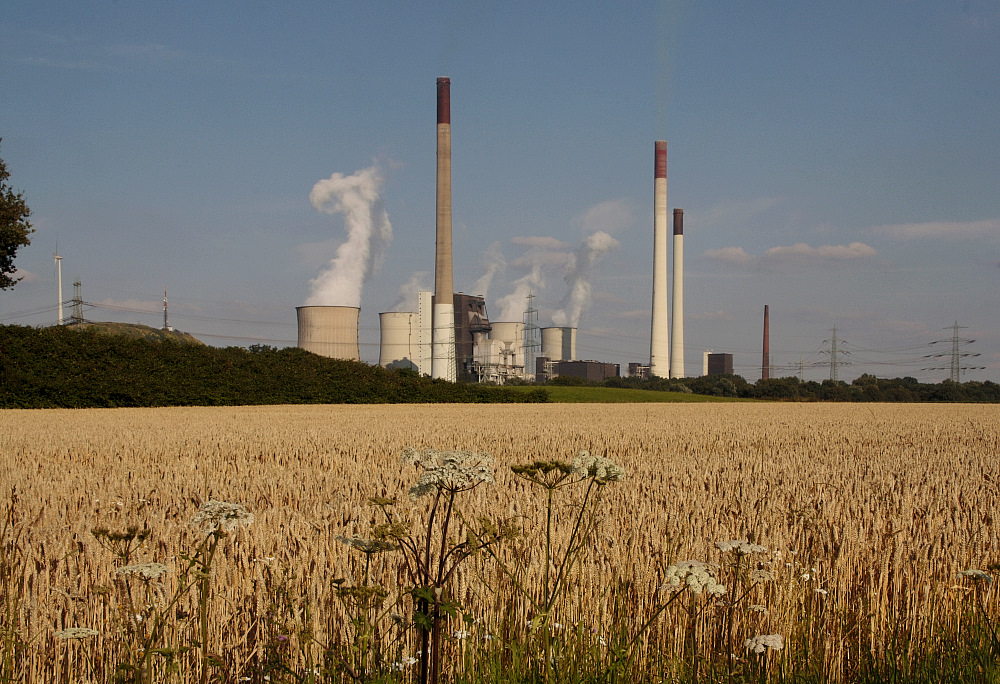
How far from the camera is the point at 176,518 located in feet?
19.8

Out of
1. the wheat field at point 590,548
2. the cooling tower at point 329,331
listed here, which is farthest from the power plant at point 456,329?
the wheat field at point 590,548

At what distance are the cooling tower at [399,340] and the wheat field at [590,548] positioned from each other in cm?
6456

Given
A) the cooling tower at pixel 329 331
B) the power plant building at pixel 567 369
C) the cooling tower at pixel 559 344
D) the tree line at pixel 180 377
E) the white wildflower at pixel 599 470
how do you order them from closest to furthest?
the white wildflower at pixel 599 470 → the tree line at pixel 180 377 → the cooling tower at pixel 329 331 → the power plant building at pixel 567 369 → the cooling tower at pixel 559 344

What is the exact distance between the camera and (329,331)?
59.6 metres

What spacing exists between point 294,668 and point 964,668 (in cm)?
278

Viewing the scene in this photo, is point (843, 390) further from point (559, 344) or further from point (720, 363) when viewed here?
point (720, 363)

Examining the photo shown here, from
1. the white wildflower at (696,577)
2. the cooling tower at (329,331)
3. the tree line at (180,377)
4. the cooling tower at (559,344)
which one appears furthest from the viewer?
the cooling tower at (559,344)

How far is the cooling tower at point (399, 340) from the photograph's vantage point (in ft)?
248

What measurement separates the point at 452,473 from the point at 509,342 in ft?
284

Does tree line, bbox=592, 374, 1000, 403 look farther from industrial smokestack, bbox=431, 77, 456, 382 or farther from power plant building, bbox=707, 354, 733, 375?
power plant building, bbox=707, 354, 733, 375

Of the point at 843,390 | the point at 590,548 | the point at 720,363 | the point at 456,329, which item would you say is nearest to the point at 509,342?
the point at 456,329

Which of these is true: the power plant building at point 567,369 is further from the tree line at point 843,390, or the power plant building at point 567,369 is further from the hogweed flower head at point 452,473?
the hogweed flower head at point 452,473

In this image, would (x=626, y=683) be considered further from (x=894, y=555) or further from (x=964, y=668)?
(x=894, y=555)

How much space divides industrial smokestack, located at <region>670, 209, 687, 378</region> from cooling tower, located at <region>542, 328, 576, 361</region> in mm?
18713
